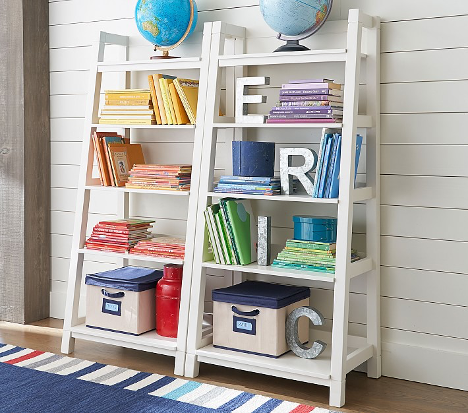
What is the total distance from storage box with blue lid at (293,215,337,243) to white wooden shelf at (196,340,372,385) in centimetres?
44

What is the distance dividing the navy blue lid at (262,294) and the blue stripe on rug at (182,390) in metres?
0.33

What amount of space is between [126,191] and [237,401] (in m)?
0.98

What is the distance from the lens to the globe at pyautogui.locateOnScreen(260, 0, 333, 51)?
2623 millimetres

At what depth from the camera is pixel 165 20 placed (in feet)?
9.61

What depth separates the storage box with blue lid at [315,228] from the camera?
2.66m

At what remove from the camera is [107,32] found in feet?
11.0

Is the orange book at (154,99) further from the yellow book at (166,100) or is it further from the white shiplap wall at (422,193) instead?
the white shiplap wall at (422,193)

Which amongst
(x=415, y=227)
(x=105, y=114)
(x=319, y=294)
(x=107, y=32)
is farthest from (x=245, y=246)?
(x=107, y=32)

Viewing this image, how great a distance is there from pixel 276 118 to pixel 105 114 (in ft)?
2.74

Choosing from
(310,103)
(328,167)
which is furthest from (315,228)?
(310,103)

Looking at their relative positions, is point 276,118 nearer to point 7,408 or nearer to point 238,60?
point 238,60

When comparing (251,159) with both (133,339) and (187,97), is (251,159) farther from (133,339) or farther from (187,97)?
(133,339)

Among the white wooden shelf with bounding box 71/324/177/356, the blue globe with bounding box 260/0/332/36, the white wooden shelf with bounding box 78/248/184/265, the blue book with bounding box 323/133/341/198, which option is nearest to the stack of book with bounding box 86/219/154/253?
the white wooden shelf with bounding box 78/248/184/265

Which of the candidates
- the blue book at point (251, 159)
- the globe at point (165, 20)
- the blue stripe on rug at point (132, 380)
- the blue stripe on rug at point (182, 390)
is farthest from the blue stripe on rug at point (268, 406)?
the globe at point (165, 20)
